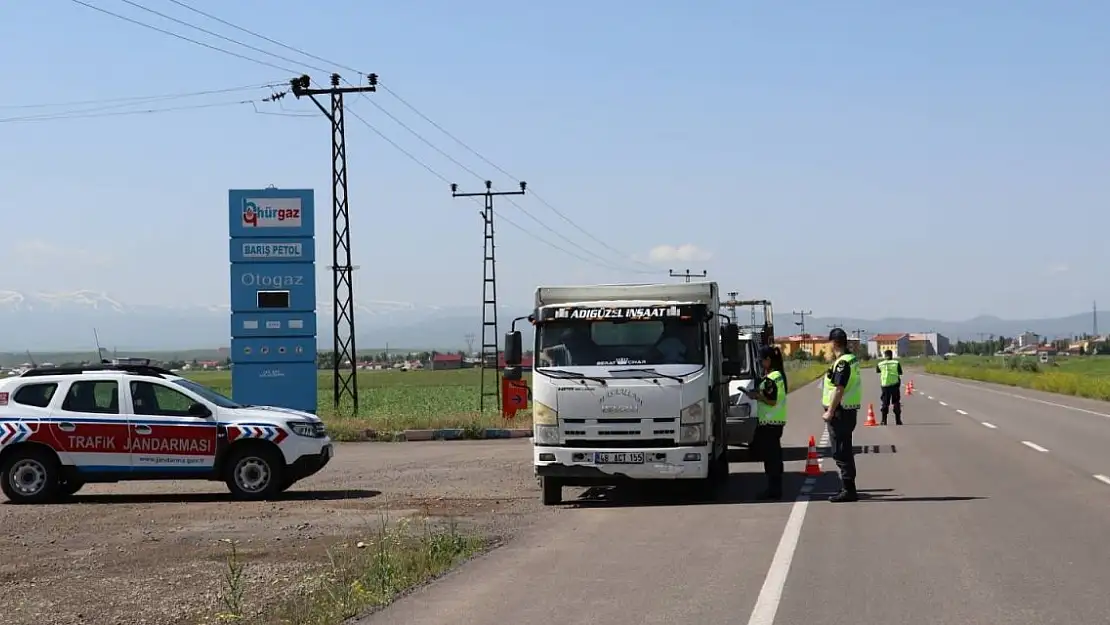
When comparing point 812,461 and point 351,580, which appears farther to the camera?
point 812,461

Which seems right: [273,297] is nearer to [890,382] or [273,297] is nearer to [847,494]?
[890,382]

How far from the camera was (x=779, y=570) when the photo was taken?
1029 cm

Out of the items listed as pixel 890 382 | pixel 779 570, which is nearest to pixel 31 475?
pixel 779 570

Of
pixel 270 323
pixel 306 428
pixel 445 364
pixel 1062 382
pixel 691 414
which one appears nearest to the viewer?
pixel 691 414

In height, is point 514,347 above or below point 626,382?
above

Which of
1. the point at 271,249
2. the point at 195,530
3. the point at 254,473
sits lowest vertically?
the point at 195,530

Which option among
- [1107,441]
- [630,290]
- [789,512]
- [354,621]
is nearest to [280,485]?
[630,290]

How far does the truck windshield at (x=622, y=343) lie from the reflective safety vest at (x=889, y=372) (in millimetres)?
16844

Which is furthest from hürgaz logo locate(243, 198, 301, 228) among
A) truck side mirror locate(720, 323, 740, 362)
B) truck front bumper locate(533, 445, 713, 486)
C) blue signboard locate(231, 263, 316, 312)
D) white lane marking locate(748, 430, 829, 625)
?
white lane marking locate(748, 430, 829, 625)

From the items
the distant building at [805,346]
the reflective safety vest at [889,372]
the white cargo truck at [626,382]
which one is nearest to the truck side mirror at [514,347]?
the white cargo truck at [626,382]

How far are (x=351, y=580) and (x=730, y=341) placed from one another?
738 centimetres

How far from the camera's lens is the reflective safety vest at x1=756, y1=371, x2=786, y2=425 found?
1623 cm

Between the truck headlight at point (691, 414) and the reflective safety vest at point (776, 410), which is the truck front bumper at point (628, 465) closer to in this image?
the truck headlight at point (691, 414)

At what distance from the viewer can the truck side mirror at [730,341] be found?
16.4 m
